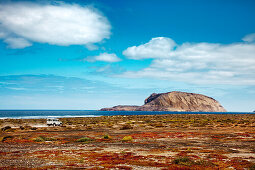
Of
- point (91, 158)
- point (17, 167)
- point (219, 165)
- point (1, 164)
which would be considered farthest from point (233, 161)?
point (1, 164)

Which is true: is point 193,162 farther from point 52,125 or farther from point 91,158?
point 52,125

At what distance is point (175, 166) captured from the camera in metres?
14.7

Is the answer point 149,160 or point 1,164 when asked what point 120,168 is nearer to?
point 149,160

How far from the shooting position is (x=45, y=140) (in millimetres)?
30781

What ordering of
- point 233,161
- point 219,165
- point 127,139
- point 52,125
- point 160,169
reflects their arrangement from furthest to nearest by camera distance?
point 52,125 → point 127,139 → point 233,161 → point 219,165 → point 160,169

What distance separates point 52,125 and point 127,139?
125ft

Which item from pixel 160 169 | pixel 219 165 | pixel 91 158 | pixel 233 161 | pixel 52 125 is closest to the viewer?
pixel 160 169

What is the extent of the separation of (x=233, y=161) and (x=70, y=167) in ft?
39.3

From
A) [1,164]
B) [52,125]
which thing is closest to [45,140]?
[1,164]

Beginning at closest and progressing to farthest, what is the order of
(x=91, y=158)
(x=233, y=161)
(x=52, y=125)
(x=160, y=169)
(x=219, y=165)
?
(x=160, y=169) → (x=219, y=165) → (x=233, y=161) → (x=91, y=158) → (x=52, y=125)

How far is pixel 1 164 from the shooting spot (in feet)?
51.5

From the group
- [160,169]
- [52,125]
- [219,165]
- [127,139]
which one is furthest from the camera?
[52,125]

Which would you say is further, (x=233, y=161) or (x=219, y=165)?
(x=233, y=161)

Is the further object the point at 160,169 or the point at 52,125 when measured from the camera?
the point at 52,125
